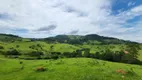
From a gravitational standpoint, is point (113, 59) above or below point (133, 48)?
below

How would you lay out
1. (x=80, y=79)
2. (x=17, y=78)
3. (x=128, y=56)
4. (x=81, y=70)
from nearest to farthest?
(x=80, y=79) < (x=17, y=78) < (x=81, y=70) < (x=128, y=56)

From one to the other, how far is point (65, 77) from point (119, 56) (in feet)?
279

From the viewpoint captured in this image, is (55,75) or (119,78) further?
(55,75)

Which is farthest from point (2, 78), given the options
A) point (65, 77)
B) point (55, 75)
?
point (65, 77)

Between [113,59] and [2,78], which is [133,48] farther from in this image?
[2,78]

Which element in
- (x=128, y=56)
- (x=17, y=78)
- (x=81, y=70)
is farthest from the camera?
(x=128, y=56)

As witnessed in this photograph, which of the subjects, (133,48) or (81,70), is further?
(133,48)

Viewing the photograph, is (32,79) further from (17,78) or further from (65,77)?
(65,77)

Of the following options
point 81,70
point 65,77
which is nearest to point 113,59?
point 81,70

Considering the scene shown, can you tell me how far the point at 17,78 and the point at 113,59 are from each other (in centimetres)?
8670

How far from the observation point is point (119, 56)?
412ft

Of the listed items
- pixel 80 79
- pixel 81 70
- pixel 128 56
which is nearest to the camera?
pixel 80 79

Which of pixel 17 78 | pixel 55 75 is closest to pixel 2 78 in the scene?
pixel 17 78

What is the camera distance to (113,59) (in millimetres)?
124188
